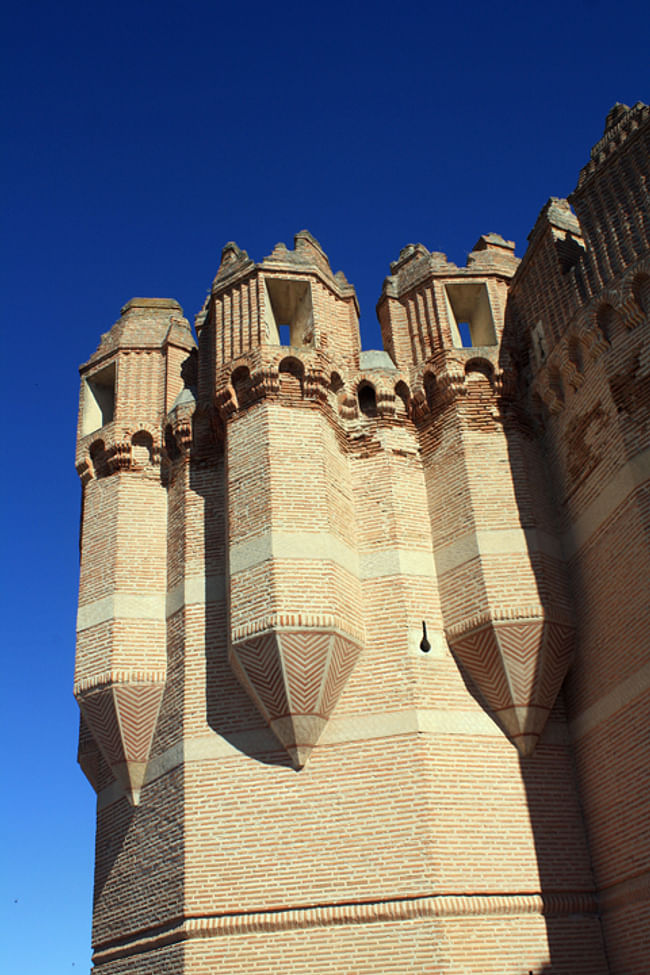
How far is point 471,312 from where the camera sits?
14875 mm

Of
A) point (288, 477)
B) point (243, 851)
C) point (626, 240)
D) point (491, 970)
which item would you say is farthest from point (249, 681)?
point (626, 240)

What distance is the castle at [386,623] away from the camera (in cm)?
998

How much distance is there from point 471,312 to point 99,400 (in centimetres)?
645

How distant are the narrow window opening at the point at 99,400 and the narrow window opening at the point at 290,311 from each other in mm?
3001

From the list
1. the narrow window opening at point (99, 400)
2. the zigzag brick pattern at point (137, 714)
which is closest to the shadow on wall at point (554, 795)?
the zigzag brick pattern at point (137, 714)

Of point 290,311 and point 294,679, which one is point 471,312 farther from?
point 294,679

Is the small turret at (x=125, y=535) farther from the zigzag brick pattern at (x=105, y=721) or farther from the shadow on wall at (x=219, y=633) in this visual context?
the shadow on wall at (x=219, y=633)

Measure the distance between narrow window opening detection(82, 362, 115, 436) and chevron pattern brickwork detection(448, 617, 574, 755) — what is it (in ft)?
23.7

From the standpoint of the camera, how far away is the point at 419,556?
1230 cm

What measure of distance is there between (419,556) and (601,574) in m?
2.45

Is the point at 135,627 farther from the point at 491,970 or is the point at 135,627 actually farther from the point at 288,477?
the point at 491,970

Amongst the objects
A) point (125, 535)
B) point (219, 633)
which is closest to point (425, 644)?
point (219, 633)

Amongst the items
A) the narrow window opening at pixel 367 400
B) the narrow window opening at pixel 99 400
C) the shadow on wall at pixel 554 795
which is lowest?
the shadow on wall at pixel 554 795

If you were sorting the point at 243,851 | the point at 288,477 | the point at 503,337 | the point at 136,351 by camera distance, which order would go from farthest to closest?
the point at 136,351 → the point at 503,337 → the point at 288,477 → the point at 243,851
